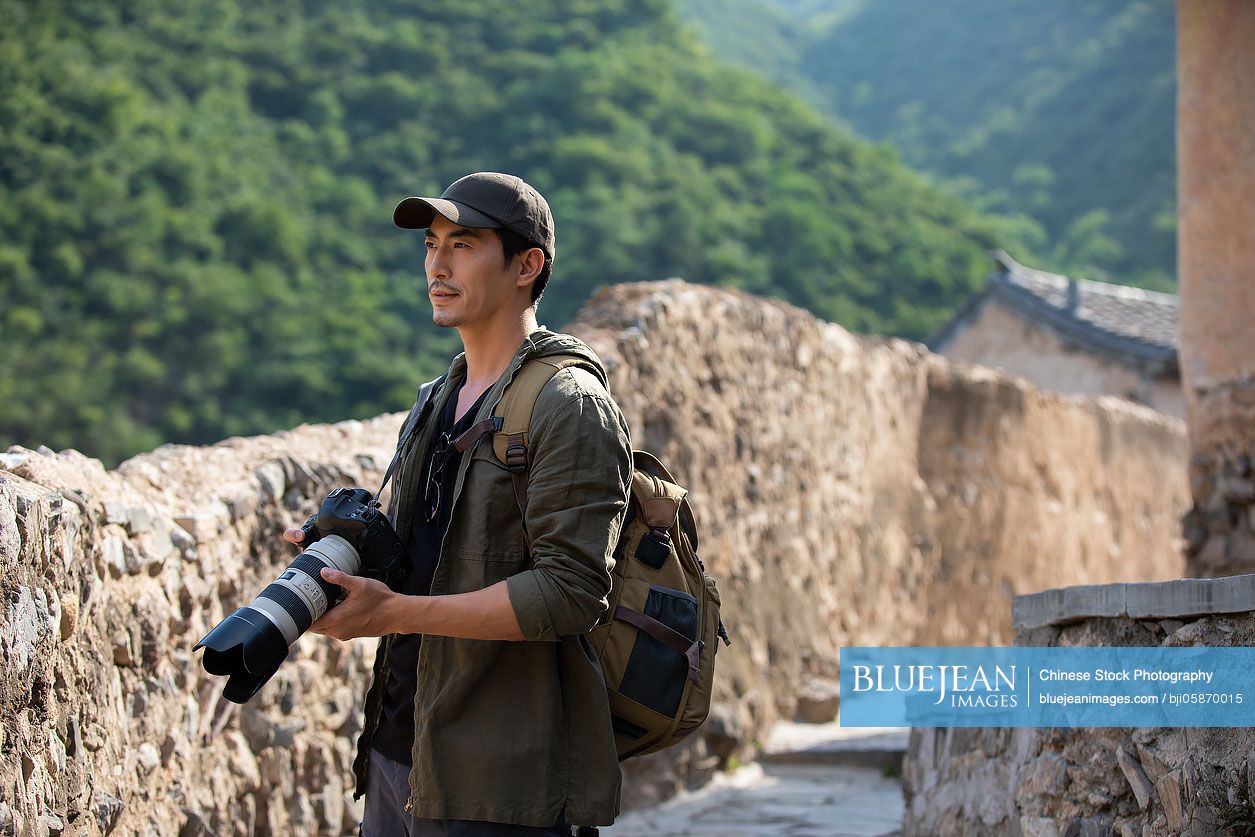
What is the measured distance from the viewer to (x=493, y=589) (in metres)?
1.80

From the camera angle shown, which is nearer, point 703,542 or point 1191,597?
point 1191,597

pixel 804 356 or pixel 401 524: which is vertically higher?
pixel 804 356

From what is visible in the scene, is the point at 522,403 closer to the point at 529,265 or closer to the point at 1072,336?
the point at 529,265

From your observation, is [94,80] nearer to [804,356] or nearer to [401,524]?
[804,356]

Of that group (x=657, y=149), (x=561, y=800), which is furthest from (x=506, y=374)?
(x=657, y=149)

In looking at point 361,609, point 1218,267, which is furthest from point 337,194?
point 361,609

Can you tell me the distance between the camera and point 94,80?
1077 inches

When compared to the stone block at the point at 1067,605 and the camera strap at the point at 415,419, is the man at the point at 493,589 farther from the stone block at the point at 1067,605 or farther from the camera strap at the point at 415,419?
the stone block at the point at 1067,605

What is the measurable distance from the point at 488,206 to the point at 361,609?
58 cm

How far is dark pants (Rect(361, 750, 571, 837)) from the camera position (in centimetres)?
182

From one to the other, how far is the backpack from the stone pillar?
385 cm

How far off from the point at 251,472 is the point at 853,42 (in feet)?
159

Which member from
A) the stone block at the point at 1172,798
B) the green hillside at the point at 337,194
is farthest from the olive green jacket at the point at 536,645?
the green hillside at the point at 337,194

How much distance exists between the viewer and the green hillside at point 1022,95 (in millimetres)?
34844
